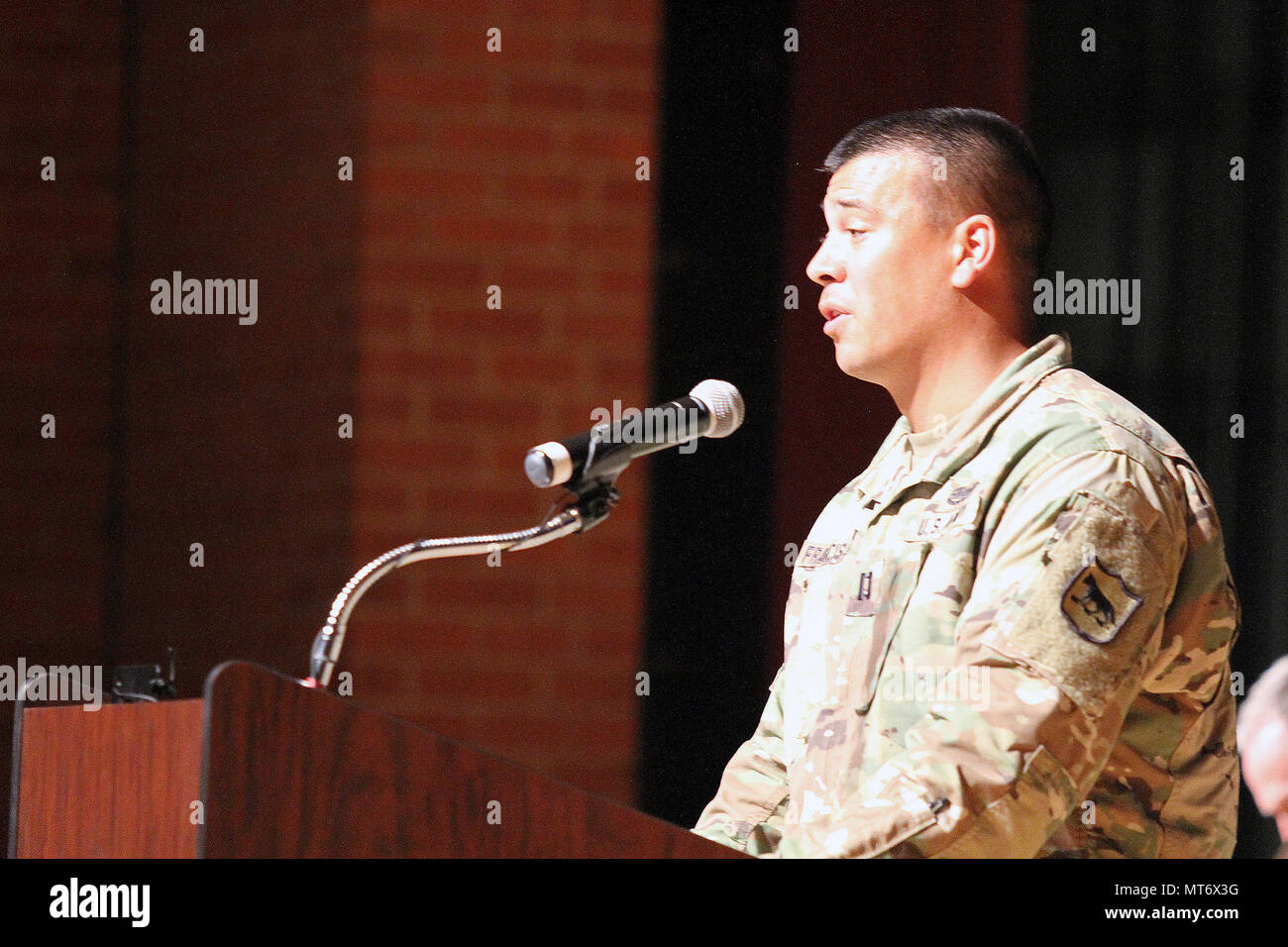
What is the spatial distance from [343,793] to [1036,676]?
64 centimetres

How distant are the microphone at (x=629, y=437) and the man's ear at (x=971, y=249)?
40 cm

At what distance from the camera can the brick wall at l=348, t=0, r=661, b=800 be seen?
10.0 feet

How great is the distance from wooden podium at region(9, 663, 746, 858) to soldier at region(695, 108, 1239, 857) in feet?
0.92

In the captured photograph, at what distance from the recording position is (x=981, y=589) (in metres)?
1.64

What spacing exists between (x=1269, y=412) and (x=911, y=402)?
888mm

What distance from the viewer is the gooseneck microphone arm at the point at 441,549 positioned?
4.84 ft

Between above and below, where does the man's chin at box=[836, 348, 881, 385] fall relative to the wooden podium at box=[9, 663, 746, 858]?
above

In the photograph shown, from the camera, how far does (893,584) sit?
183 centimetres
